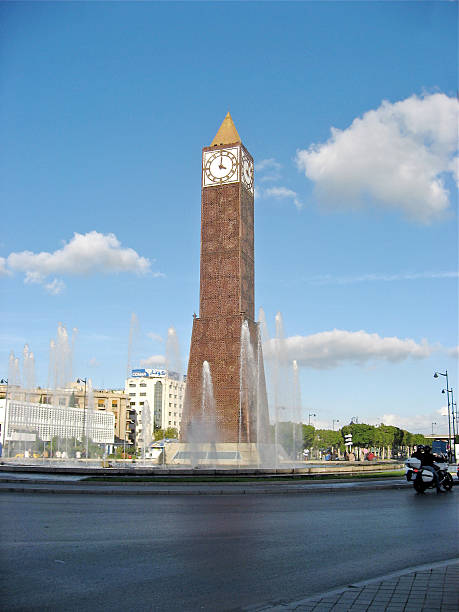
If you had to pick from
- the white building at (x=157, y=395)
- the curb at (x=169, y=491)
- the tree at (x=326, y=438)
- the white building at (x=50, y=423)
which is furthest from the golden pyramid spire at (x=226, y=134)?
the white building at (x=157, y=395)

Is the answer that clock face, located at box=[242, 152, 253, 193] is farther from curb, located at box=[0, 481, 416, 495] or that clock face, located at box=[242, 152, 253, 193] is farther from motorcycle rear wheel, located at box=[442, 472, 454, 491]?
curb, located at box=[0, 481, 416, 495]

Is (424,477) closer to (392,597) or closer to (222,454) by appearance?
(392,597)

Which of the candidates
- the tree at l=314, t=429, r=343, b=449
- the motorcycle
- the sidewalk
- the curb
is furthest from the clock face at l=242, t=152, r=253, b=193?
the tree at l=314, t=429, r=343, b=449

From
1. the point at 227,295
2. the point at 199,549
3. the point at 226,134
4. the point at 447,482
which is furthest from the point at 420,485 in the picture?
the point at 226,134

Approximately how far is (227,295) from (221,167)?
10.4 m

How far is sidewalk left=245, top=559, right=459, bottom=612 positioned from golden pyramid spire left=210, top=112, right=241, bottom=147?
1758 inches

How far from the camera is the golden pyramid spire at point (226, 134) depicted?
4844 cm

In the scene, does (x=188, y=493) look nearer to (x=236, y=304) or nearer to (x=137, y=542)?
(x=137, y=542)

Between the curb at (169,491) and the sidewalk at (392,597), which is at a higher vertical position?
the sidewalk at (392,597)

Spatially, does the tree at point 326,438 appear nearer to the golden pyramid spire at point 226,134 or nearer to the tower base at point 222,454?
the tower base at point 222,454

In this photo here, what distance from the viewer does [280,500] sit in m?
15.3

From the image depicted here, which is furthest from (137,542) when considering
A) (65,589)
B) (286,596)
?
(286,596)

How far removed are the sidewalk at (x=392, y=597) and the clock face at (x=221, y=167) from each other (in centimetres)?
4237

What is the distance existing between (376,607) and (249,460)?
3548cm
